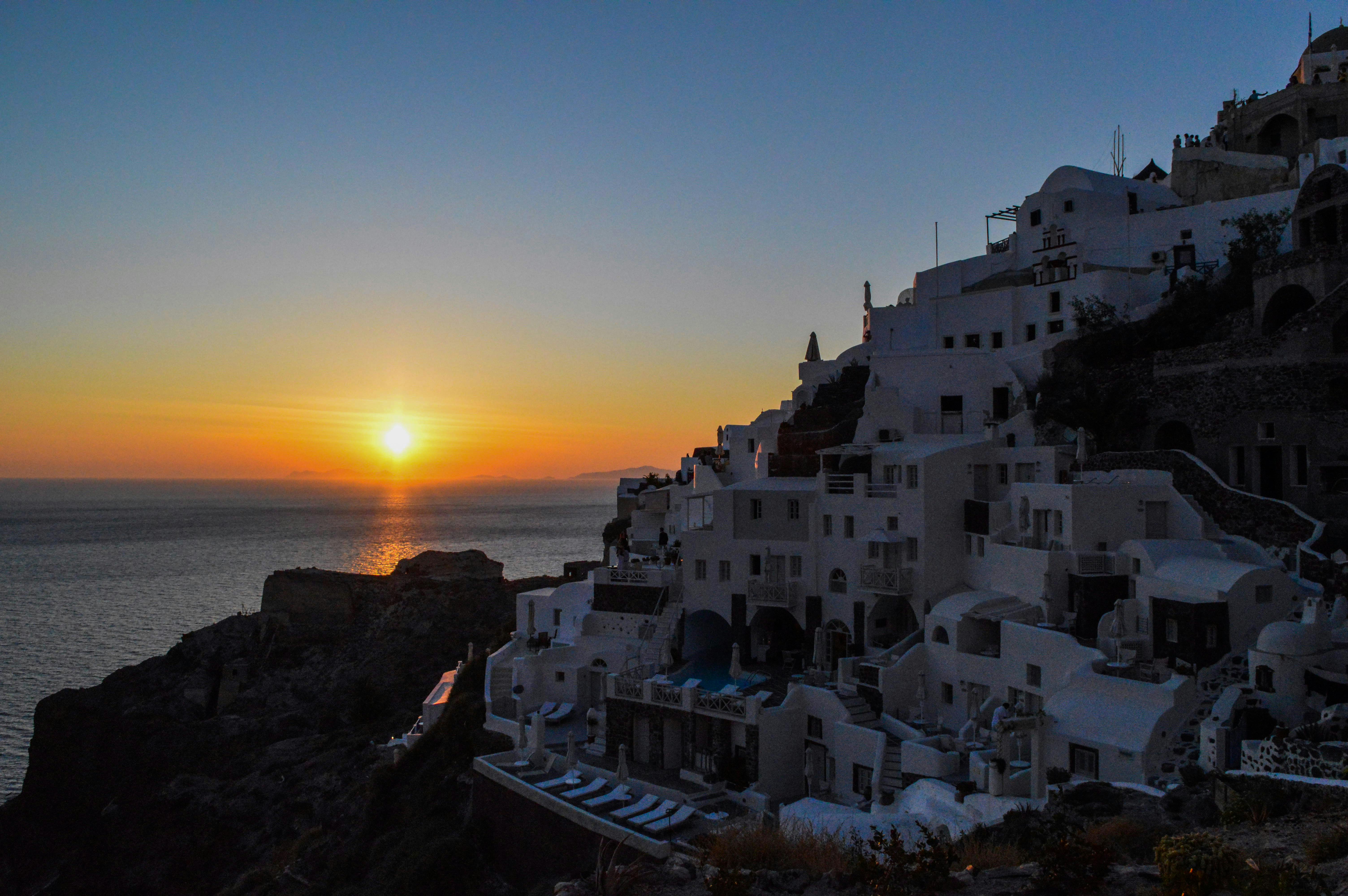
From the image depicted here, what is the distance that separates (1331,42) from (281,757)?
62.9 meters

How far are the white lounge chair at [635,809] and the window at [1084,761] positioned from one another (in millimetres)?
9423

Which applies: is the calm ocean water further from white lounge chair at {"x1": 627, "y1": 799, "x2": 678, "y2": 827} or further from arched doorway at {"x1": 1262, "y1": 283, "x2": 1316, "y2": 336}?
arched doorway at {"x1": 1262, "y1": 283, "x2": 1316, "y2": 336}

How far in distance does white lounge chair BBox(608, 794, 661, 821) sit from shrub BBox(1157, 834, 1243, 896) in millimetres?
14600

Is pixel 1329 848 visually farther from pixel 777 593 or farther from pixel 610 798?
pixel 777 593

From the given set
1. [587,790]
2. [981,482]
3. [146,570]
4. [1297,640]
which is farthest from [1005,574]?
[146,570]

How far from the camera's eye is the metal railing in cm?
3244

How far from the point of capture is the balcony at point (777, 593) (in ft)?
105

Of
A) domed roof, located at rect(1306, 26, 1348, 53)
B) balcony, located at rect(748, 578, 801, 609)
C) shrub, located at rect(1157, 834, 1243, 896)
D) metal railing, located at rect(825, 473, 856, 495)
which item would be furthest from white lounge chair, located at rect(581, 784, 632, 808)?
domed roof, located at rect(1306, 26, 1348, 53)

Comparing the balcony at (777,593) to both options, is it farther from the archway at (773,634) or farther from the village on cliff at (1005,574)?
the archway at (773,634)

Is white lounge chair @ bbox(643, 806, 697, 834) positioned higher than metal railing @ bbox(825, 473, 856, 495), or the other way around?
metal railing @ bbox(825, 473, 856, 495)

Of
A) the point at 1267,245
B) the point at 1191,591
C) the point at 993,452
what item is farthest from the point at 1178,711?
the point at 1267,245

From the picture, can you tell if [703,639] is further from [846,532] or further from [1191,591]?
[1191,591]

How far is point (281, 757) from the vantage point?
142 feet

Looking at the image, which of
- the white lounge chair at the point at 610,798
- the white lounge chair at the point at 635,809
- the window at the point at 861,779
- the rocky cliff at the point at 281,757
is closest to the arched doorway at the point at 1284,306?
the window at the point at 861,779
